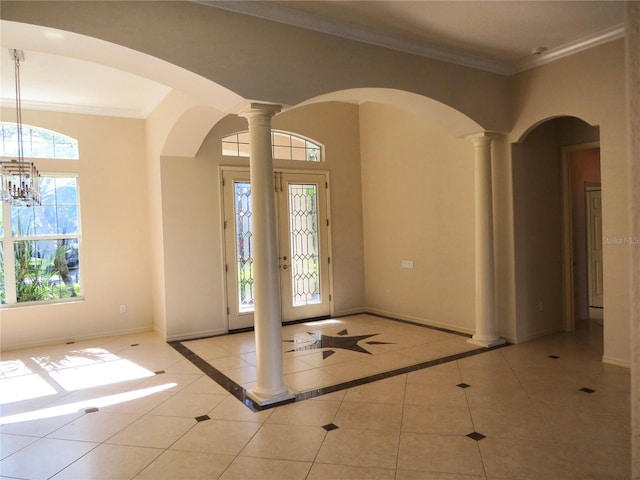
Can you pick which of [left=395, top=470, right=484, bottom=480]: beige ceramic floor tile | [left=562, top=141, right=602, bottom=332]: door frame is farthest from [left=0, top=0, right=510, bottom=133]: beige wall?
[left=395, top=470, right=484, bottom=480]: beige ceramic floor tile

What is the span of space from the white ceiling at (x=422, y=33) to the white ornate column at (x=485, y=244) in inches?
40.3

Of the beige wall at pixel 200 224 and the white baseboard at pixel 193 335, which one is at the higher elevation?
the beige wall at pixel 200 224

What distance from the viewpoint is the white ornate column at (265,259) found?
3.88 meters

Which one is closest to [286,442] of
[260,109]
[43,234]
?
[260,109]

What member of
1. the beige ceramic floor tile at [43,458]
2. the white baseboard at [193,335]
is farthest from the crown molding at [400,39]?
the white baseboard at [193,335]

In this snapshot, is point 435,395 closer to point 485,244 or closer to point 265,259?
point 265,259

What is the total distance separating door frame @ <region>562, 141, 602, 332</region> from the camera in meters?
5.94

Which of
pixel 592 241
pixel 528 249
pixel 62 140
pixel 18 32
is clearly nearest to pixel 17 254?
pixel 62 140

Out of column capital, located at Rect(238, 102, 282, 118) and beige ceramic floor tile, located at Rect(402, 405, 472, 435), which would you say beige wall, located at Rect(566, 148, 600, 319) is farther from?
column capital, located at Rect(238, 102, 282, 118)

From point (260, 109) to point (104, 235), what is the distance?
393 cm

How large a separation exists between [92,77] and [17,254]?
2.74m

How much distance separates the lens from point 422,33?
14.3ft

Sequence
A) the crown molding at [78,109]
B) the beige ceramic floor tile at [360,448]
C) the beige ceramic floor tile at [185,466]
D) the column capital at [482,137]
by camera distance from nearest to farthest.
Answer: the beige ceramic floor tile at [185,466], the beige ceramic floor tile at [360,448], the column capital at [482,137], the crown molding at [78,109]

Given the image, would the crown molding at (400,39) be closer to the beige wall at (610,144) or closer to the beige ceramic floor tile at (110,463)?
the beige wall at (610,144)
